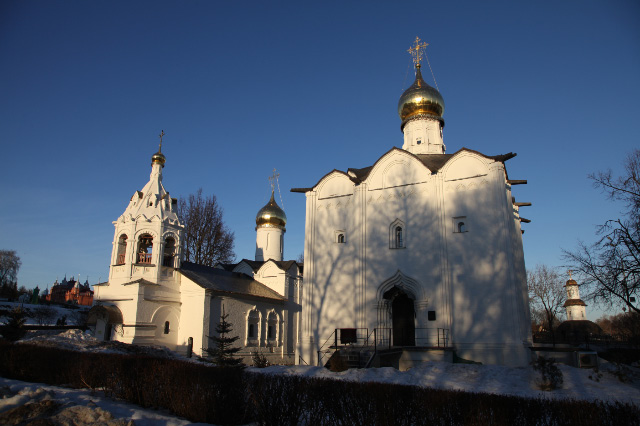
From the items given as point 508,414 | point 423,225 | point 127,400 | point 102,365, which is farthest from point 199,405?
point 423,225

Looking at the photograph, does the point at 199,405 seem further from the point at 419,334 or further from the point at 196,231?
the point at 196,231

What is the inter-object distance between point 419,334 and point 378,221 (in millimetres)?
4582

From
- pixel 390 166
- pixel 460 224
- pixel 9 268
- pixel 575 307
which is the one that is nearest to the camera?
pixel 460 224

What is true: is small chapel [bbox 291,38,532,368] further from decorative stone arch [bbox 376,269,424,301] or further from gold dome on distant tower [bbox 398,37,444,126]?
gold dome on distant tower [bbox 398,37,444,126]

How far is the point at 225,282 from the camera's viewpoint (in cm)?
2192

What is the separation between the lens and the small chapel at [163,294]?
18.1 m

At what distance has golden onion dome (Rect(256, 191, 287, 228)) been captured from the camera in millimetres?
29250

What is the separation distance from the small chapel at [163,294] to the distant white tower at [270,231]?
5.65 metres

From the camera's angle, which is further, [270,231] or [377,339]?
[270,231]

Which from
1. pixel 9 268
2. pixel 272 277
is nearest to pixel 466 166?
pixel 272 277

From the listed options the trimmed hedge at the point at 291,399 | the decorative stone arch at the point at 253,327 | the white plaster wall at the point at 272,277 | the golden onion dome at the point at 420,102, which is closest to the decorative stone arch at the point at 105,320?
Result: the decorative stone arch at the point at 253,327

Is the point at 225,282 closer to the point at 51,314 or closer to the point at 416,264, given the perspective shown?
the point at 416,264

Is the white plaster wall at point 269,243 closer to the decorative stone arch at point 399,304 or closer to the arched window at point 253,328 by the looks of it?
the arched window at point 253,328

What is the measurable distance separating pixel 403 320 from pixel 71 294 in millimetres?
58217
